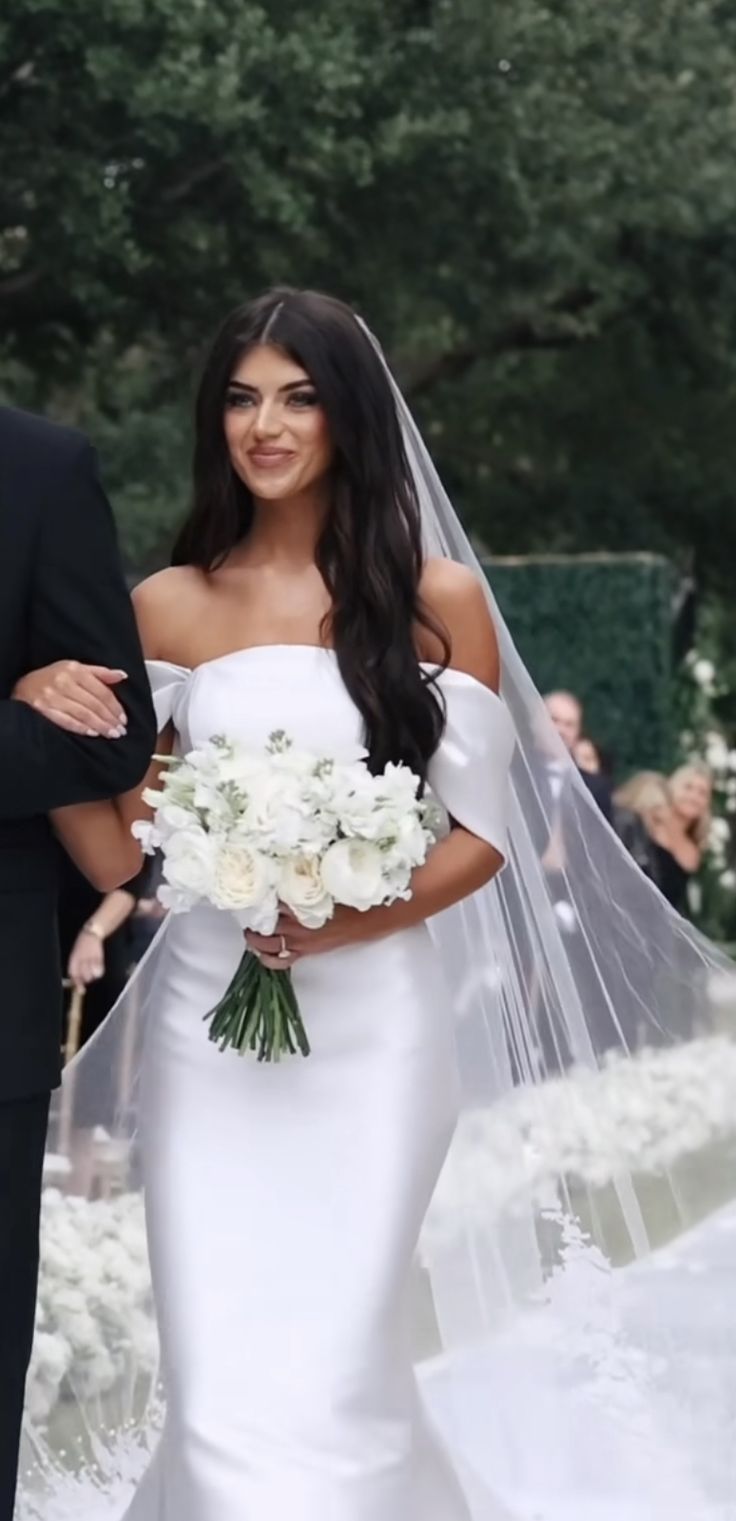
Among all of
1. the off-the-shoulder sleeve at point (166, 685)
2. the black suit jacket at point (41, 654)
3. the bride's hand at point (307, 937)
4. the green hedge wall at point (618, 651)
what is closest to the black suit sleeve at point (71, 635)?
the black suit jacket at point (41, 654)

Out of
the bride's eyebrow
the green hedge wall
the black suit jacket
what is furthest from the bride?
the green hedge wall

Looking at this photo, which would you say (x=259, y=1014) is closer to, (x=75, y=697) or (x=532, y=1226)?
(x=75, y=697)

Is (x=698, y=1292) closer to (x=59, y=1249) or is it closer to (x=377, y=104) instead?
(x=59, y=1249)

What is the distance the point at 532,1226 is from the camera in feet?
17.5

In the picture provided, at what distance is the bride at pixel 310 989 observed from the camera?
3.99 meters

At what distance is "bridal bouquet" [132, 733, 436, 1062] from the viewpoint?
3.91 meters

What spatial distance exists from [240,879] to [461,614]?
2.51ft

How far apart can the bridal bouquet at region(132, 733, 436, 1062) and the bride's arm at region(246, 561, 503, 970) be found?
0.30 ft

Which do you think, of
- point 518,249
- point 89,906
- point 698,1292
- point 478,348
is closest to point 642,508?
point 478,348

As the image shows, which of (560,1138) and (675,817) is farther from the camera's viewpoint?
(675,817)

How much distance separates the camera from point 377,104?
56.3 ft

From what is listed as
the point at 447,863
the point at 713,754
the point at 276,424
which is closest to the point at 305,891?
the point at 447,863

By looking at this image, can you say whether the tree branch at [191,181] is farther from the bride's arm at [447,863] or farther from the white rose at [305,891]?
the white rose at [305,891]

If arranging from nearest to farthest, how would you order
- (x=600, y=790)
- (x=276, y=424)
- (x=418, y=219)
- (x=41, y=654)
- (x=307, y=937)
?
(x=41, y=654)
(x=307, y=937)
(x=276, y=424)
(x=600, y=790)
(x=418, y=219)
